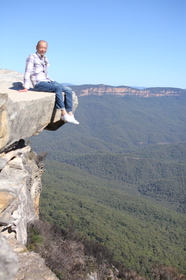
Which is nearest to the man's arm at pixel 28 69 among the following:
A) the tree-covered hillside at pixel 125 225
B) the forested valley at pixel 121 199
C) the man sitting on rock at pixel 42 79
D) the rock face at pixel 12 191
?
the man sitting on rock at pixel 42 79

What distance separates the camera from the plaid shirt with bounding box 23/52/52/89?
621 centimetres

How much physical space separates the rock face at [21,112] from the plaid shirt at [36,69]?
0.34 metres

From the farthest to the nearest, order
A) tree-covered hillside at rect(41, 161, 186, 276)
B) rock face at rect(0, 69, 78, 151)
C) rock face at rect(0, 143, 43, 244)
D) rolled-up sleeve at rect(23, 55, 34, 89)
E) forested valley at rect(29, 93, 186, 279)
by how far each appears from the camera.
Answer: forested valley at rect(29, 93, 186, 279) < tree-covered hillside at rect(41, 161, 186, 276) < rolled-up sleeve at rect(23, 55, 34, 89) < rock face at rect(0, 143, 43, 244) < rock face at rect(0, 69, 78, 151)

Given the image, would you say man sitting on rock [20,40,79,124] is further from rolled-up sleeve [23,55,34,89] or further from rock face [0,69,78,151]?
rock face [0,69,78,151]

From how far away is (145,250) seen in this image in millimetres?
29047

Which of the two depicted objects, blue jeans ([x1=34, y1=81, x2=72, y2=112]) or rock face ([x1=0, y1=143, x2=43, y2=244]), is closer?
rock face ([x1=0, y1=143, x2=43, y2=244])

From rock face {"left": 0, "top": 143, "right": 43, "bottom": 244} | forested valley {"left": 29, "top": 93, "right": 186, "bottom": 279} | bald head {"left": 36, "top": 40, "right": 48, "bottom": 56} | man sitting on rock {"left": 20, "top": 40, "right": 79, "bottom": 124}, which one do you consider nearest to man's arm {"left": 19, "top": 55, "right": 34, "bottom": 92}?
man sitting on rock {"left": 20, "top": 40, "right": 79, "bottom": 124}

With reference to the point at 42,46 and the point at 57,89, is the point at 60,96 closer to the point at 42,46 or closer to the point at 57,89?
the point at 57,89

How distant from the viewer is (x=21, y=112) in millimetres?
4910

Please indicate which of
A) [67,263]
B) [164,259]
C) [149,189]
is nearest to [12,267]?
[67,263]

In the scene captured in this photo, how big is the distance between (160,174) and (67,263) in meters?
105

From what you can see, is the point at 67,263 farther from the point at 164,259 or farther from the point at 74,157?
the point at 74,157

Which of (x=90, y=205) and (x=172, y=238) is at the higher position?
(x=90, y=205)

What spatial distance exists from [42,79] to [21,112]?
6.11ft
